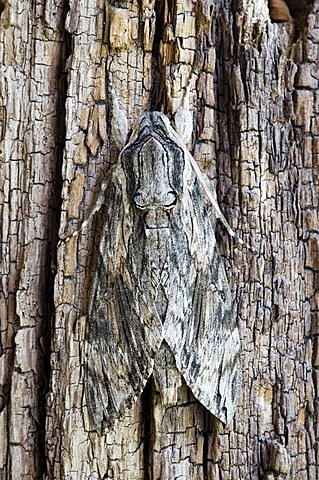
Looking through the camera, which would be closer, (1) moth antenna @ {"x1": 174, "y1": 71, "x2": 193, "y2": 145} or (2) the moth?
(2) the moth

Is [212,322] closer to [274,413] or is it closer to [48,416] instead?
[274,413]

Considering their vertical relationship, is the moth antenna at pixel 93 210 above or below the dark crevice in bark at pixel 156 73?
below

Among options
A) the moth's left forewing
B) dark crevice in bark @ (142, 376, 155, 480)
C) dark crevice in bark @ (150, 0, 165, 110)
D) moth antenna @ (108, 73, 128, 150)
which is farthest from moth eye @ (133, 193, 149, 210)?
dark crevice in bark @ (142, 376, 155, 480)

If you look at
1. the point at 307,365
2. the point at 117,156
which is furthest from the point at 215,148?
the point at 307,365

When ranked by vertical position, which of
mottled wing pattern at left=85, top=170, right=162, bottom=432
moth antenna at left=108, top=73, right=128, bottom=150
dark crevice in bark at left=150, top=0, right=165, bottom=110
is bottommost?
mottled wing pattern at left=85, top=170, right=162, bottom=432

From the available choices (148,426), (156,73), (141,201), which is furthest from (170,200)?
(148,426)

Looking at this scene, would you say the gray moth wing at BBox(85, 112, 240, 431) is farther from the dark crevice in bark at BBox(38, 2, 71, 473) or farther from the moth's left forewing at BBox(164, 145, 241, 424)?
the dark crevice in bark at BBox(38, 2, 71, 473)

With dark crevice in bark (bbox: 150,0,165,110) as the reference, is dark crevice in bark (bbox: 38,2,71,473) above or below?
below

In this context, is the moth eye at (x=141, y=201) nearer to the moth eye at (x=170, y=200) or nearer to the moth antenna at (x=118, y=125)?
the moth eye at (x=170, y=200)

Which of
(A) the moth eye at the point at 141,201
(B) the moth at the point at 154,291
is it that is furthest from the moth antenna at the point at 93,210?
(A) the moth eye at the point at 141,201
